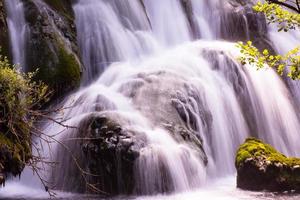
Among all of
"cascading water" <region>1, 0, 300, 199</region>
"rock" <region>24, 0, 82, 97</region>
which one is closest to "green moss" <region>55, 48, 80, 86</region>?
"rock" <region>24, 0, 82, 97</region>

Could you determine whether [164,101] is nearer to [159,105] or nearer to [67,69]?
[159,105]

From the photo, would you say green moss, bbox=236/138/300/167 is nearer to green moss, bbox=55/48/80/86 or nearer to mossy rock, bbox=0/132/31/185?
green moss, bbox=55/48/80/86

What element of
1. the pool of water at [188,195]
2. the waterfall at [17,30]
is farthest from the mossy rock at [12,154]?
the waterfall at [17,30]

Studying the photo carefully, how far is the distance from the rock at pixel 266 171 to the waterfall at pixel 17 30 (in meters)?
6.12

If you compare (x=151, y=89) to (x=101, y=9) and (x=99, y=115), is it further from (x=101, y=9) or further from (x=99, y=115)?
(x=101, y=9)

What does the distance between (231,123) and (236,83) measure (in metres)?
1.92

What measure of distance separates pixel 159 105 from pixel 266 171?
3117 mm

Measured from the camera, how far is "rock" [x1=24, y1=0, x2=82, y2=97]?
1200cm

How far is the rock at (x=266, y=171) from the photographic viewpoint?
9.56 metres

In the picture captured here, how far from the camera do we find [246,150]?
10266 millimetres

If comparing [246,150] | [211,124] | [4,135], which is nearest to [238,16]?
[211,124]

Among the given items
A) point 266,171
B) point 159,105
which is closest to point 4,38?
point 159,105

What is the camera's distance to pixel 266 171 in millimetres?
9688

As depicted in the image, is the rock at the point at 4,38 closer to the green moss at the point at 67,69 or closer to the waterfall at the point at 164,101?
the green moss at the point at 67,69
